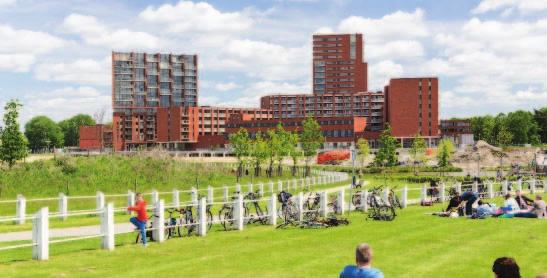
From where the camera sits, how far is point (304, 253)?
56.1 feet

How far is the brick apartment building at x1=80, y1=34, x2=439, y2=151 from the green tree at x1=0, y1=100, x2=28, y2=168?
352 ft

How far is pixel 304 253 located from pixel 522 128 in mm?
175689

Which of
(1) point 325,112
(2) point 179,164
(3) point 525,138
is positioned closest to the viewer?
(2) point 179,164

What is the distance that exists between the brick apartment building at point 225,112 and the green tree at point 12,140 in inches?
4224

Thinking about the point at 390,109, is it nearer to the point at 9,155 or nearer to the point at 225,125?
the point at 225,125

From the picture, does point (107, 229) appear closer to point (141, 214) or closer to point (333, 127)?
point (141, 214)

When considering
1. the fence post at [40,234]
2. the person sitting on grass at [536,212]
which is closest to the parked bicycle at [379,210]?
the person sitting on grass at [536,212]

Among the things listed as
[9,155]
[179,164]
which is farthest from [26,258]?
[179,164]

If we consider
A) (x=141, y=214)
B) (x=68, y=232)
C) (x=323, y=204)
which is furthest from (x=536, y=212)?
(x=68, y=232)

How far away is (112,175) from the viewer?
177 feet

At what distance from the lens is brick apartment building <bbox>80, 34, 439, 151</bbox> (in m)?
163

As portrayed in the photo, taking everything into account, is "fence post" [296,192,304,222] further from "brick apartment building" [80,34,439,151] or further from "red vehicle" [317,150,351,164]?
"brick apartment building" [80,34,439,151]

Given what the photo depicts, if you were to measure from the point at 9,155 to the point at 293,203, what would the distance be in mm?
43152

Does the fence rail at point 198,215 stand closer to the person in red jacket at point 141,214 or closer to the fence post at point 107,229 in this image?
the fence post at point 107,229
